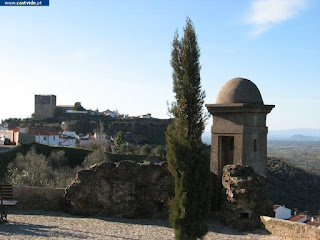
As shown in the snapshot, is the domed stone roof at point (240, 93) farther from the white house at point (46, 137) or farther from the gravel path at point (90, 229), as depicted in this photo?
the white house at point (46, 137)

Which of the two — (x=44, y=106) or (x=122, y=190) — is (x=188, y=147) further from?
(x=44, y=106)

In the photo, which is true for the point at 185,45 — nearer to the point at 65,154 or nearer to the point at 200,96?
the point at 200,96

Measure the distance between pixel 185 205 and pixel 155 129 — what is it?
10579 centimetres

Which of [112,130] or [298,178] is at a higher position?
[112,130]

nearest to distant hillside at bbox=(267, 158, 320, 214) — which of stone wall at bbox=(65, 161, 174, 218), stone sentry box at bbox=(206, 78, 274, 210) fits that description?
stone sentry box at bbox=(206, 78, 274, 210)

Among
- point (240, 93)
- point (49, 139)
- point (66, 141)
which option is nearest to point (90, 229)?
point (240, 93)

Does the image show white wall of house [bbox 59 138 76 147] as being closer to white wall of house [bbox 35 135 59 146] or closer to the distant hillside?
white wall of house [bbox 35 135 59 146]

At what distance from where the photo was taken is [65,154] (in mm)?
56125

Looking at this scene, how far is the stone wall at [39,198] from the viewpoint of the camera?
1244cm

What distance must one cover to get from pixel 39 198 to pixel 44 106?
105232mm

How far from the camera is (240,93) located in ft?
39.1

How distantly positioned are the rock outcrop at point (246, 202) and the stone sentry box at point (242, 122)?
1087 mm

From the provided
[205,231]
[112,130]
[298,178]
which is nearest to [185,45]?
[205,231]

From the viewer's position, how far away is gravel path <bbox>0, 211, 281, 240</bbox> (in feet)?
30.1
